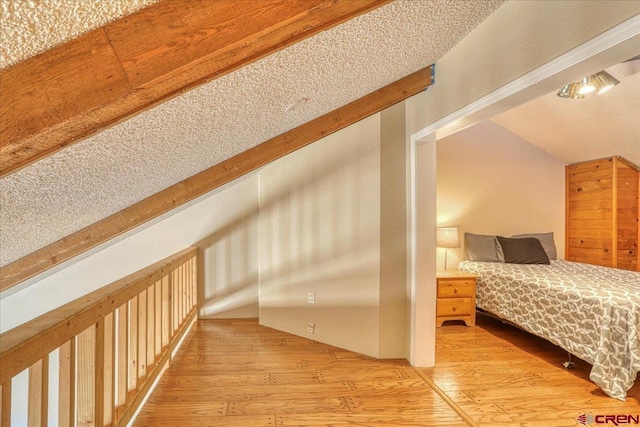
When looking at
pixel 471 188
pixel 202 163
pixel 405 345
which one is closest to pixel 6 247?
pixel 202 163

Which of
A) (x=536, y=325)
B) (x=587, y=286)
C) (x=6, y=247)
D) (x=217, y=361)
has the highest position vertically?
(x=6, y=247)

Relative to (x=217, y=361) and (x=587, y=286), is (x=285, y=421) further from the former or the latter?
(x=587, y=286)

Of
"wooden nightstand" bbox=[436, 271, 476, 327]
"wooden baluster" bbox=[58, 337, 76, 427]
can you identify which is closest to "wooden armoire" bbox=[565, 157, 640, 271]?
"wooden nightstand" bbox=[436, 271, 476, 327]

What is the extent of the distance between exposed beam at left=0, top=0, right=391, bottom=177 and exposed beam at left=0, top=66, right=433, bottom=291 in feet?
5.32

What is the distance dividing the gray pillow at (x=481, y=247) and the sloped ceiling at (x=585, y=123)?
163 centimetres

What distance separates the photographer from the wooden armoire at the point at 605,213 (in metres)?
4.41

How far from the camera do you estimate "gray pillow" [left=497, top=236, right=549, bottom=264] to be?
13.5 ft

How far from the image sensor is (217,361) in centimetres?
277

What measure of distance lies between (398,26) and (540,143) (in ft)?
14.1

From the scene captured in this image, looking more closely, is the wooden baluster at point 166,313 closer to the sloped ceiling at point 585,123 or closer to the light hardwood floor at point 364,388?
the light hardwood floor at point 364,388

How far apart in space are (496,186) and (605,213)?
1.49 metres

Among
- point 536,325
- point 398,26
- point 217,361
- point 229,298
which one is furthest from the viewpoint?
point 229,298

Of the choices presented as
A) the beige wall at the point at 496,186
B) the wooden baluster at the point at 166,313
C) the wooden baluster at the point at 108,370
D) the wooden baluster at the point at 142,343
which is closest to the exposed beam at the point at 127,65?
the wooden baluster at the point at 108,370

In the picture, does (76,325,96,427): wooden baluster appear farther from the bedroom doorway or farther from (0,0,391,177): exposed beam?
the bedroom doorway
